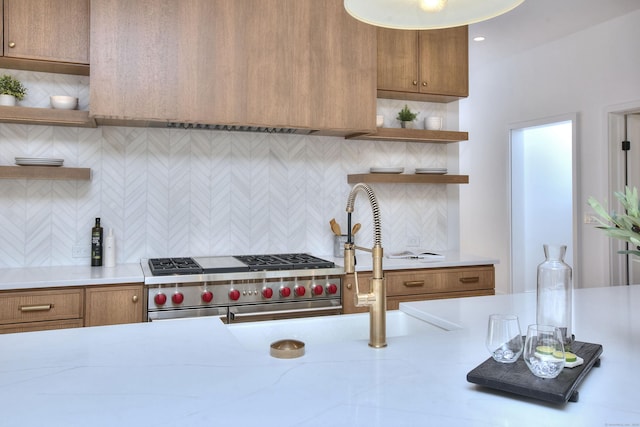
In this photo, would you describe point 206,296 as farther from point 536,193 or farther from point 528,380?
point 536,193

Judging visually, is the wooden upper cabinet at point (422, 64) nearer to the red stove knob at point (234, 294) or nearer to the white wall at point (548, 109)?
the white wall at point (548, 109)

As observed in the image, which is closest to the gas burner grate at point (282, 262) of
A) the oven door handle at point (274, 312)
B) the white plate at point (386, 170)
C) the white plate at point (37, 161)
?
the oven door handle at point (274, 312)

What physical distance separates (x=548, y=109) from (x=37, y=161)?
469 centimetres

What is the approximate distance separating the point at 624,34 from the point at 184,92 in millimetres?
3804

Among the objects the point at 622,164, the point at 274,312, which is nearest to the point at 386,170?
the point at 274,312

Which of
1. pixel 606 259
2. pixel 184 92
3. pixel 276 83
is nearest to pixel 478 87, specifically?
pixel 606 259

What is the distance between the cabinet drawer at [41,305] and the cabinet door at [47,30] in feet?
4.26

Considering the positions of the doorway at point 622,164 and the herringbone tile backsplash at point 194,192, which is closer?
the herringbone tile backsplash at point 194,192

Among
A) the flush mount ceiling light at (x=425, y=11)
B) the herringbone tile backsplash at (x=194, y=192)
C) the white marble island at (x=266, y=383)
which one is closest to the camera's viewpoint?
the white marble island at (x=266, y=383)

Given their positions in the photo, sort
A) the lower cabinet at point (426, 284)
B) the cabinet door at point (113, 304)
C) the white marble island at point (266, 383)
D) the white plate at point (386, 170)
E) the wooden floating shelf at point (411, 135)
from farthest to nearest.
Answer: the white plate at point (386, 170), the wooden floating shelf at point (411, 135), the lower cabinet at point (426, 284), the cabinet door at point (113, 304), the white marble island at point (266, 383)

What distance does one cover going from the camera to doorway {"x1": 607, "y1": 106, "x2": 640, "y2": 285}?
14.7ft

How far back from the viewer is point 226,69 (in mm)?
3023

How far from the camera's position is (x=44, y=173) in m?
2.90

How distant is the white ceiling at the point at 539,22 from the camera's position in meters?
4.16
